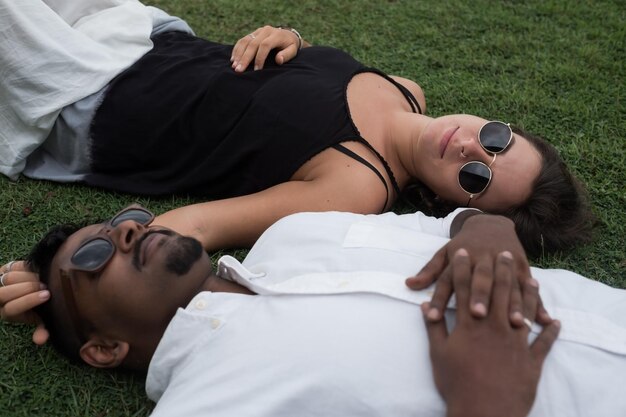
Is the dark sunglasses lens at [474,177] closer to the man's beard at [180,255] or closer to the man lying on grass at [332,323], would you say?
the man lying on grass at [332,323]

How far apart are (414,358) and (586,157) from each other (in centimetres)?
216

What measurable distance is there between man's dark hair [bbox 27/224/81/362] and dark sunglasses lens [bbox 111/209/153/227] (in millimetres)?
199

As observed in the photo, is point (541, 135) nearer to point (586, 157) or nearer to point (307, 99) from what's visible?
point (586, 157)

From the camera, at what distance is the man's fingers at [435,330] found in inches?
71.5

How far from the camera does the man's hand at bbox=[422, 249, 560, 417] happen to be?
167cm

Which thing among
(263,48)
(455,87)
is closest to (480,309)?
(263,48)

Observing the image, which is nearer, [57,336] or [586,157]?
[57,336]

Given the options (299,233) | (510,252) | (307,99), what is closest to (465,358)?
(510,252)

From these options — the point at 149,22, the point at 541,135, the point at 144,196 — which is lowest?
the point at 144,196

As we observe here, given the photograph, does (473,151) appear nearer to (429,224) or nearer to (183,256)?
(429,224)

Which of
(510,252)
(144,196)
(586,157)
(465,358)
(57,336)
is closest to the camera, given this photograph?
(465,358)

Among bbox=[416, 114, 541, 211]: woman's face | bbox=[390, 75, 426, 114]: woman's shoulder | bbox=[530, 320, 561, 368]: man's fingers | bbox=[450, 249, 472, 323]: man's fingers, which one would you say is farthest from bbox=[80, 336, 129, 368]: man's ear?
bbox=[390, 75, 426, 114]: woman's shoulder

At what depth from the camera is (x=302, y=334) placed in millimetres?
1875

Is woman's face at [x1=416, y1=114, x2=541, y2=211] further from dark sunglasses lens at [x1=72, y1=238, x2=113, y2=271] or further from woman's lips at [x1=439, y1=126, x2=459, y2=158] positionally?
dark sunglasses lens at [x1=72, y1=238, x2=113, y2=271]
